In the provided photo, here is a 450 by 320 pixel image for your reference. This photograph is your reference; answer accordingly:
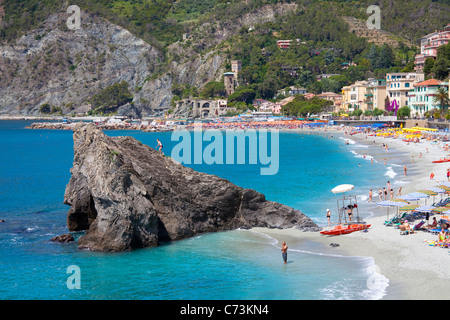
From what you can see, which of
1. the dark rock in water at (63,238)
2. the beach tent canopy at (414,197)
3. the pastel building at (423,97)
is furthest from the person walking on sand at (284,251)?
the pastel building at (423,97)

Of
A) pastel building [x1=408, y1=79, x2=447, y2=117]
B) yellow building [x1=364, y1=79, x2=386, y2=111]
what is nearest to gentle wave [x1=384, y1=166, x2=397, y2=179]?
pastel building [x1=408, y1=79, x2=447, y2=117]

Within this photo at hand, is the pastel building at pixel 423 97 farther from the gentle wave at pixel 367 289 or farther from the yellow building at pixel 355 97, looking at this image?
the gentle wave at pixel 367 289

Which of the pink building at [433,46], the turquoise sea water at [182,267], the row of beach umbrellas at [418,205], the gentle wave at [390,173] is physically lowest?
the turquoise sea water at [182,267]

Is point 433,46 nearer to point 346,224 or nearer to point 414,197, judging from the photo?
point 414,197

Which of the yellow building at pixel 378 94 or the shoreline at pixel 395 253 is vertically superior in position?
the yellow building at pixel 378 94

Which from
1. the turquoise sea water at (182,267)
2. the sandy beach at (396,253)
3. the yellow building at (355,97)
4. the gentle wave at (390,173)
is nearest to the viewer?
the sandy beach at (396,253)
